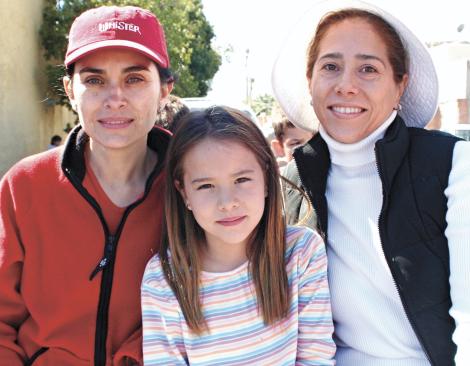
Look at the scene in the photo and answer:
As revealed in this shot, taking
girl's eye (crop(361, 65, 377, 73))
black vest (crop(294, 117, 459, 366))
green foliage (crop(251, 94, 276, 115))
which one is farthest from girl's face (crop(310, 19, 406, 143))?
green foliage (crop(251, 94, 276, 115))

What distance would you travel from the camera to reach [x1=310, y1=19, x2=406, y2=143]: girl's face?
2.07 metres

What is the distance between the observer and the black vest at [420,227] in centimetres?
177

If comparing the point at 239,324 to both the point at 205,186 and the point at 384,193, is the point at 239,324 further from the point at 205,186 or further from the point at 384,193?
the point at 384,193

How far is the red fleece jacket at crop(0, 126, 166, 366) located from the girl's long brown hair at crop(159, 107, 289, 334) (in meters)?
0.14

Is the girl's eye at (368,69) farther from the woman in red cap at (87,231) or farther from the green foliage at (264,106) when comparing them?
the green foliage at (264,106)

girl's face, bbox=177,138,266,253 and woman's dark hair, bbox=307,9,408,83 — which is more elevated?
woman's dark hair, bbox=307,9,408,83

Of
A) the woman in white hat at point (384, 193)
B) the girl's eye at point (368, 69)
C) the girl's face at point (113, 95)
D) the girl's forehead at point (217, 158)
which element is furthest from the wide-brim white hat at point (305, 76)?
the girl's face at point (113, 95)

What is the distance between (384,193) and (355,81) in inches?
18.2

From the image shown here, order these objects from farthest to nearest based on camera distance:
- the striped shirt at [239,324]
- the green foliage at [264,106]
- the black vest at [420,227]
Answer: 1. the green foliage at [264,106]
2. the striped shirt at [239,324]
3. the black vest at [420,227]

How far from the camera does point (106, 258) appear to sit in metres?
1.99

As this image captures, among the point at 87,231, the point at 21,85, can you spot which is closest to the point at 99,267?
the point at 87,231

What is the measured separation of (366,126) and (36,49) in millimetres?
12412

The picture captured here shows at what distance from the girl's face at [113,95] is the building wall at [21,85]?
9.48m

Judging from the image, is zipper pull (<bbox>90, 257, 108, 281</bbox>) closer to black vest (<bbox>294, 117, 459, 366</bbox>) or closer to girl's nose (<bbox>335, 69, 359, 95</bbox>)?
black vest (<bbox>294, 117, 459, 366</bbox>)
